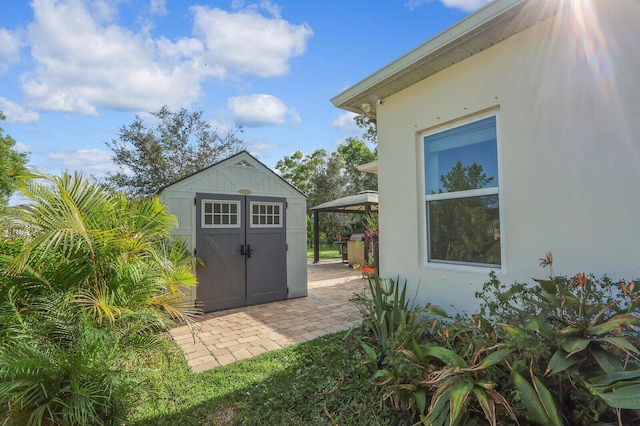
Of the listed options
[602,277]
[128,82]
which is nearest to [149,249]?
[602,277]

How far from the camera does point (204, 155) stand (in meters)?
15.3

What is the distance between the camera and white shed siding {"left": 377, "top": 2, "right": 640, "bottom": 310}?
6.88ft

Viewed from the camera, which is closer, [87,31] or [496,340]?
[496,340]

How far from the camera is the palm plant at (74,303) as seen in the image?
6.89 ft

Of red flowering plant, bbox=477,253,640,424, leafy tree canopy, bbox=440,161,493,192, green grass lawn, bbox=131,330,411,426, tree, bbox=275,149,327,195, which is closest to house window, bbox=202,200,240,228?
green grass lawn, bbox=131,330,411,426

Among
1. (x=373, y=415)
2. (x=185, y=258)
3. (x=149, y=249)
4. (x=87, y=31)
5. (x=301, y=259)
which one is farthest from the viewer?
(x=301, y=259)

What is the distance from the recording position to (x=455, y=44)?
2.78 metres

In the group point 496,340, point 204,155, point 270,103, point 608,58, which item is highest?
point 270,103

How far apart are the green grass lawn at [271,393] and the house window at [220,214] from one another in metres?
2.74

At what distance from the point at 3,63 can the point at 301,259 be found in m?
8.92

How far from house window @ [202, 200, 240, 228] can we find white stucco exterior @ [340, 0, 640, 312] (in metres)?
4.13

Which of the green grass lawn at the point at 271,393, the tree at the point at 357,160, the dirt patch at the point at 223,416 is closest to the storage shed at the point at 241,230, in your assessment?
the green grass lawn at the point at 271,393

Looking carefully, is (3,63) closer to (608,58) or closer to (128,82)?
(128,82)

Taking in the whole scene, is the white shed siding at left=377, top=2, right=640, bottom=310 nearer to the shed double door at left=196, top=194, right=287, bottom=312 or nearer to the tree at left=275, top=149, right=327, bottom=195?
the shed double door at left=196, top=194, right=287, bottom=312
